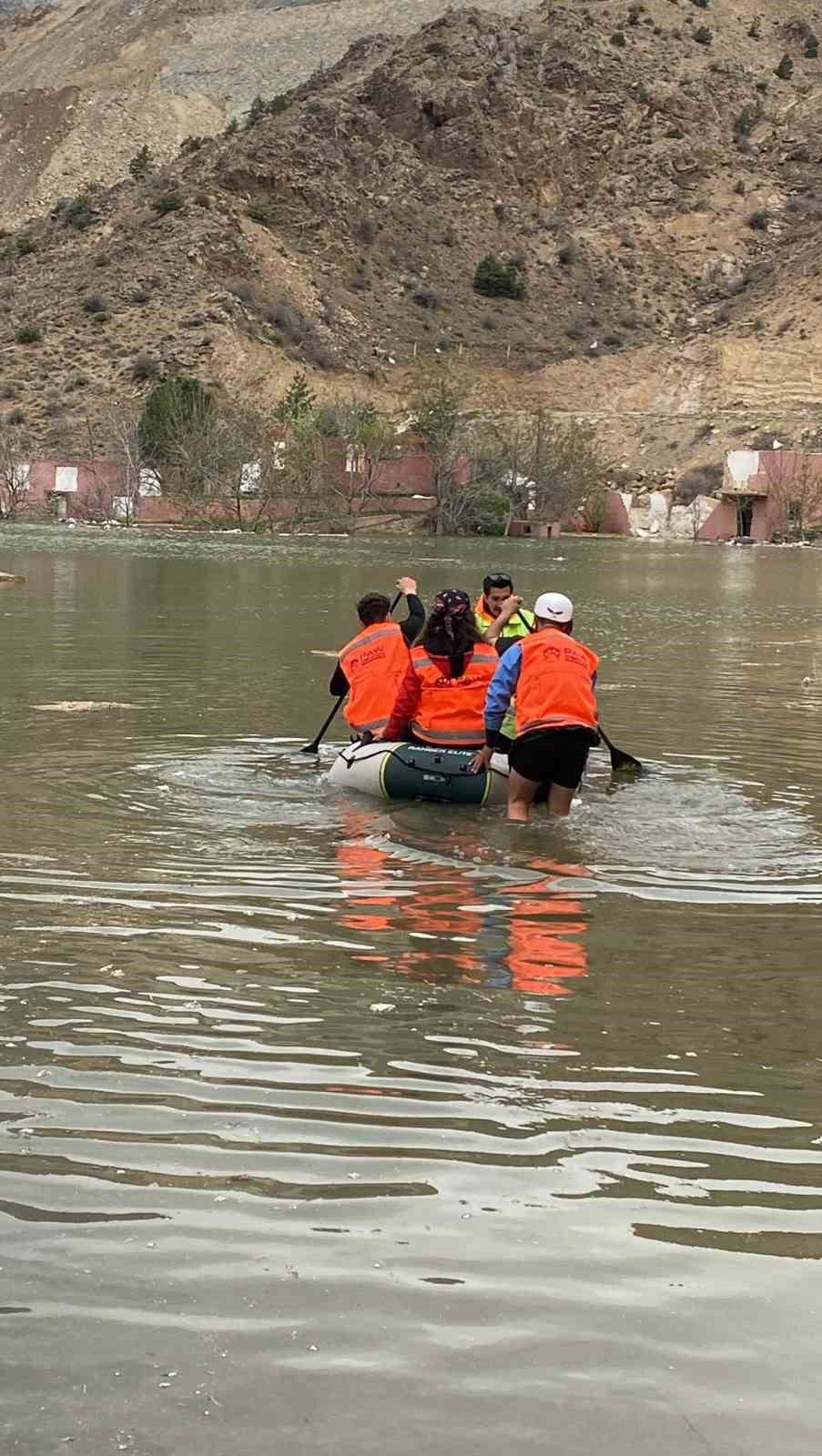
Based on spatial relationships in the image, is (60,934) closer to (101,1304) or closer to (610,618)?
(101,1304)

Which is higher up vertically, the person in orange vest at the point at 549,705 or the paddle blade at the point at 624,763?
the person in orange vest at the point at 549,705

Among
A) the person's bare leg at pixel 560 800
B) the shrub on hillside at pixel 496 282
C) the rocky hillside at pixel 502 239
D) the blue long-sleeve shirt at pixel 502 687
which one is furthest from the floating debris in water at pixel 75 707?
the shrub on hillside at pixel 496 282

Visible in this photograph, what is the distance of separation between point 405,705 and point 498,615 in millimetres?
2257

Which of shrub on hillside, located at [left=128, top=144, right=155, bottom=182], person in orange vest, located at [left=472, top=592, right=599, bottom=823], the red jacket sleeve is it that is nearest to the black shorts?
person in orange vest, located at [left=472, top=592, right=599, bottom=823]

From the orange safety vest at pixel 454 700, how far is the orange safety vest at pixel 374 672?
0.35m

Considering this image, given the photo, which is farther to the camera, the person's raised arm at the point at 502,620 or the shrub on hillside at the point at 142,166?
the shrub on hillside at the point at 142,166

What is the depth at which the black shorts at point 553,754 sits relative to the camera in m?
11.0

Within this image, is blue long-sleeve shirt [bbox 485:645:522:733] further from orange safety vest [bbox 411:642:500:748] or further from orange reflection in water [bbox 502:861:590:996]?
orange reflection in water [bbox 502:861:590:996]

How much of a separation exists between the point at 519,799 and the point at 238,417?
75983mm

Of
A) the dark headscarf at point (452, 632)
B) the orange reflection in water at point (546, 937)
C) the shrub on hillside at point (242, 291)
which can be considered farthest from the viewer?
the shrub on hillside at point (242, 291)

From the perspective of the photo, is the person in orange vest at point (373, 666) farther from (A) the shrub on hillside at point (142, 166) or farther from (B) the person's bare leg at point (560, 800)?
(A) the shrub on hillside at point (142, 166)

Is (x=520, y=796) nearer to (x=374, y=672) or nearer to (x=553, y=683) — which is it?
(x=553, y=683)

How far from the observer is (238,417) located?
8512 centimetres

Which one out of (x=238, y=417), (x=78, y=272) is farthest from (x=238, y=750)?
(x=78, y=272)
